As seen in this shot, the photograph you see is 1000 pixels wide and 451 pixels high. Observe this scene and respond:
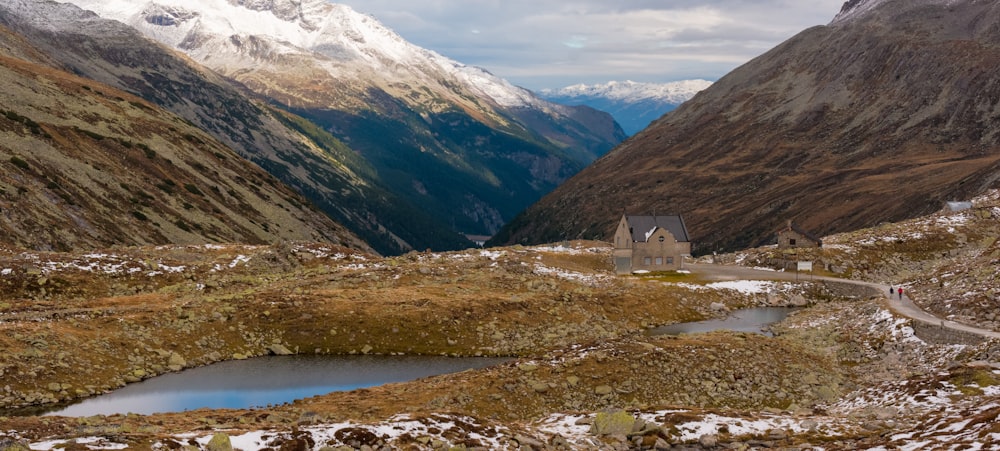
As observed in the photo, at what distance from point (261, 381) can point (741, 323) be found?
165 ft

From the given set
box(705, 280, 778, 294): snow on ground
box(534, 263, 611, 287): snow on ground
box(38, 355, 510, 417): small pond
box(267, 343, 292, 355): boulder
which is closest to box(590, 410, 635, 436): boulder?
box(38, 355, 510, 417): small pond

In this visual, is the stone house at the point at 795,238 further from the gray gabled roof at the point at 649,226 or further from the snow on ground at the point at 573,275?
the snow on ground at the point at 573,275

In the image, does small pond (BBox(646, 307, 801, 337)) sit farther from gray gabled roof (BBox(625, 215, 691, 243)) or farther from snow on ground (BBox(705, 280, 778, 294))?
gray gabled roof (BBox(625, 215, 691, 243))

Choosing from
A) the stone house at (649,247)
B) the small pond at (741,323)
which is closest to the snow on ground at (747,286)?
the small pond at (741,323)

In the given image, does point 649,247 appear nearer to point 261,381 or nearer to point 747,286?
point 747,286

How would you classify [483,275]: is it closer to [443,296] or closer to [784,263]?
[443,296]

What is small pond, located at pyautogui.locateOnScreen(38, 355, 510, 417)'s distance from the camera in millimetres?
54719

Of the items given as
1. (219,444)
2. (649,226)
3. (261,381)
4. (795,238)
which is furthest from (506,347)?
(795,238)

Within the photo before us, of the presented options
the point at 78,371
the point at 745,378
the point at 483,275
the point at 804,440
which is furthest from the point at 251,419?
the point at 483,275

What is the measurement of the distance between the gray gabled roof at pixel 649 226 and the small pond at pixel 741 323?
24.1 metres

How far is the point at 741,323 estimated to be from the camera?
86938mm

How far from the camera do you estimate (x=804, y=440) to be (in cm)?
3956

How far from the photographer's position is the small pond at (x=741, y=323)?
82.8 meters

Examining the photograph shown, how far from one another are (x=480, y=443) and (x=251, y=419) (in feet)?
47.9
